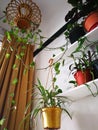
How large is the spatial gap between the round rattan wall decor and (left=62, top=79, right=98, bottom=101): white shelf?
2.72 ft

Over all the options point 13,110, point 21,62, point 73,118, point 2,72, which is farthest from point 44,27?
point 73,118

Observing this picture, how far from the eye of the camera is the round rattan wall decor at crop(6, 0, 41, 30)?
63.8 inches

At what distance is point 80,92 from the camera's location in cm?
117

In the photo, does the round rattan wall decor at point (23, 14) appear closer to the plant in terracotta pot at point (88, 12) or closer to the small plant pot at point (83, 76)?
the plant in terracotta pot at point (88, 12)

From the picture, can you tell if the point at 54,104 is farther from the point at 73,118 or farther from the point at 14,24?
the point at 14,24

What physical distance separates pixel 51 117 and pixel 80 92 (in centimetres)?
27

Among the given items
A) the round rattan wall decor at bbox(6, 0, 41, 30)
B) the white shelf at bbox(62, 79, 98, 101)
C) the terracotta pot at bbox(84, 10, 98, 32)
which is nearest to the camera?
the white shelf at bbox(62, 79, 98, 101)

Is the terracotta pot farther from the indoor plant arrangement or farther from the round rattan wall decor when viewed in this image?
the round rattan wall decor

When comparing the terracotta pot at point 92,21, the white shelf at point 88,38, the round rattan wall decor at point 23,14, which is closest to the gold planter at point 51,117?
the white shelf at point 88,38

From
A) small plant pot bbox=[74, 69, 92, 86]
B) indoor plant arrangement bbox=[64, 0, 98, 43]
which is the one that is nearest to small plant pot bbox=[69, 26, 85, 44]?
indoor plant arrangement bbox=[64, 0, 98, 43]

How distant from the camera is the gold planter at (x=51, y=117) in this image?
3.66 feet

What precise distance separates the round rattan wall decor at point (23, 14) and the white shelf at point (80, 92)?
32.6 inches

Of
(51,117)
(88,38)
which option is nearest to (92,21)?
(88,38)

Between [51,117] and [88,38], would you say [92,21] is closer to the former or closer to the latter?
[88,38]
